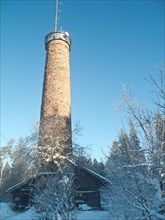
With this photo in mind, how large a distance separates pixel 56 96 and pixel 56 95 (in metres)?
0.09

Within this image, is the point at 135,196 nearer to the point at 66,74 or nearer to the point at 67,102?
the point at 67,102

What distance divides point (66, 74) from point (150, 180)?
1589 centimetres

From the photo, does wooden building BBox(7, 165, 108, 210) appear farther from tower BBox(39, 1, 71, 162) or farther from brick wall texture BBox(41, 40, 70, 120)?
brick wall texture BBox(41, 40, 70, 120)

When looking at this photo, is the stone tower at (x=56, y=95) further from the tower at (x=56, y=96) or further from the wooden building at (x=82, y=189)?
the wooden building at (x=82, y=189)

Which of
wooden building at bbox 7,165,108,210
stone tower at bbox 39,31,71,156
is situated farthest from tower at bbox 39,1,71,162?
wooden building at bbox 7,165,108,210

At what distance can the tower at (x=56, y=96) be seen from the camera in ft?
59.9

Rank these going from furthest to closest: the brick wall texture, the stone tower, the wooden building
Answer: the brick wall texture, the wooden building, the stone tower

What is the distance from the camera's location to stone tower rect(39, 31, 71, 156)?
1836 centimetres

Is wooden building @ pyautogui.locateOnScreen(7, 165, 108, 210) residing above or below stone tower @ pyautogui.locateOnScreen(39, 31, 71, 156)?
below

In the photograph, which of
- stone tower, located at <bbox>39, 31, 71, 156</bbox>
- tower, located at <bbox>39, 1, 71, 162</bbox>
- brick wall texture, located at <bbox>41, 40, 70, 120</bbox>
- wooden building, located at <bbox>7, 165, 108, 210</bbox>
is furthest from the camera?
brick wall texture, located at <bbox>41, 40, 70, 120</bbox>

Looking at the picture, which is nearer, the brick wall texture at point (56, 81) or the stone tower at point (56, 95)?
the stone tower at point (56, 95)

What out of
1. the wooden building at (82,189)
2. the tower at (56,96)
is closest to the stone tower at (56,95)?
the tower at (56,96)

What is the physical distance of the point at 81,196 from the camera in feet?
62.6

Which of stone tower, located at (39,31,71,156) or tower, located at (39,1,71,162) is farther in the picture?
stone tower, located at (39,31,71,156)
